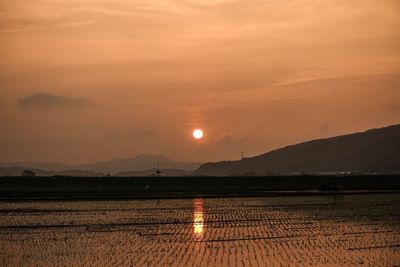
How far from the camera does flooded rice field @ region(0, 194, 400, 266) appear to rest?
2455 cm

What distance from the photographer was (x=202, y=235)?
3139 centimetres

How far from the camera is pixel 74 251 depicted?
26.7m

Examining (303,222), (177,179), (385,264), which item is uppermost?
(177,179)

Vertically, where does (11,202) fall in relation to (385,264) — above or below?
above

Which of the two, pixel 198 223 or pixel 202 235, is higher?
pixel 198 223

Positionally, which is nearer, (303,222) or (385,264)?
(385,264)

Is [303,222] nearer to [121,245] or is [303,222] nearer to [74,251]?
[121,245]

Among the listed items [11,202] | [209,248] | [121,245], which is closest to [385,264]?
[209,248]

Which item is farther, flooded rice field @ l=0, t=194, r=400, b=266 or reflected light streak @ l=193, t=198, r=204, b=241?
reflected light streak @ l=193, t=198, r=204, b=241

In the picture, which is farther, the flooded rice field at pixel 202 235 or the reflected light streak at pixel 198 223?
the reflected light streak at pixel 198 223

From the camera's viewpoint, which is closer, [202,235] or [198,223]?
[202,235]

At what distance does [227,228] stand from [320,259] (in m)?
10.2

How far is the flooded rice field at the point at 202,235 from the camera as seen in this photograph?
24547 millimetres

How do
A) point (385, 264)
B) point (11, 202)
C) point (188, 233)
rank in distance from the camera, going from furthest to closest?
point (11, 202) < point (188, 233) < point (385, 264)
